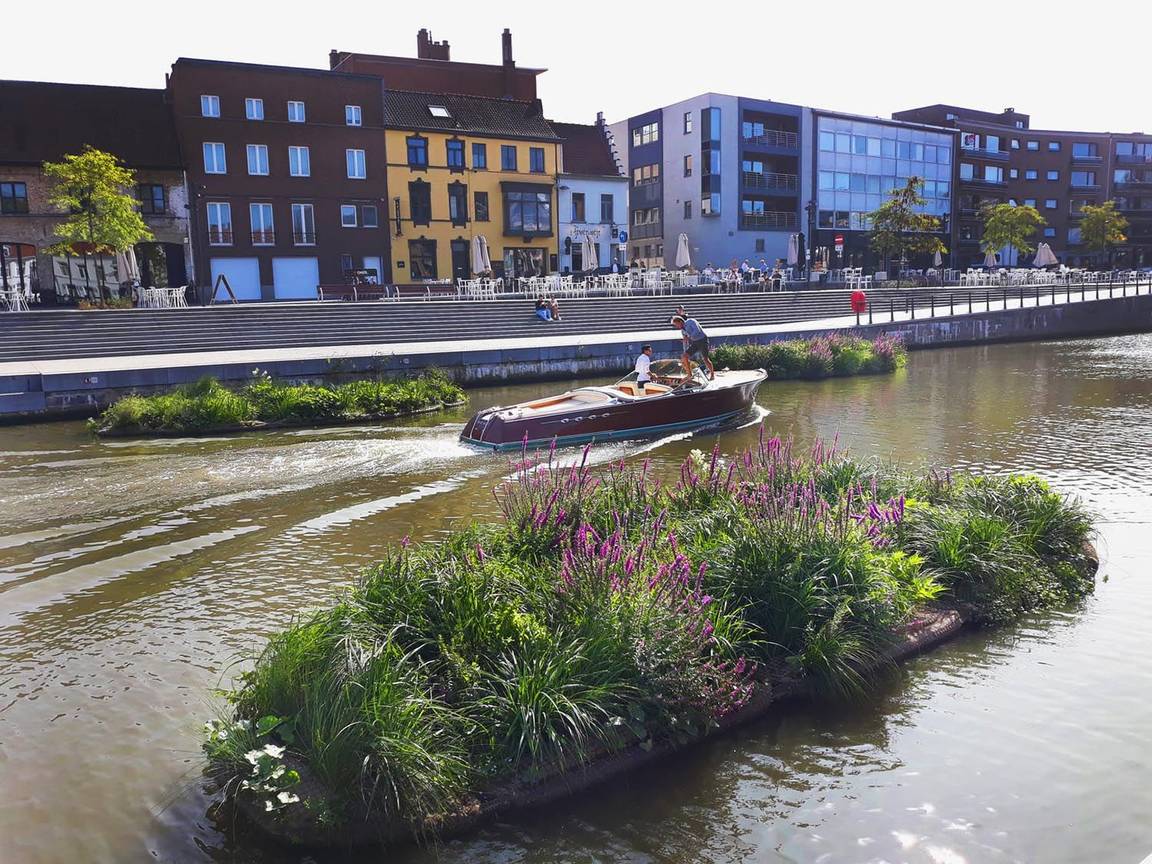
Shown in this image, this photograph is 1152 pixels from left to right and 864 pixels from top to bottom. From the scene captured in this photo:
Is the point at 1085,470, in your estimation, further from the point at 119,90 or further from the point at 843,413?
the point at 119,90

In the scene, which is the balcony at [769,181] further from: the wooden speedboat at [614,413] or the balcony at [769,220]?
the wooden speedboat at [614,413]

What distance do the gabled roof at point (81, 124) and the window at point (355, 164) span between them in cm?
735

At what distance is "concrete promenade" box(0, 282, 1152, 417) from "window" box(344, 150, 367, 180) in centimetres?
1736

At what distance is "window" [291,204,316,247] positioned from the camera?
4162 cm

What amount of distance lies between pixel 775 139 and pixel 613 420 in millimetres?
49928

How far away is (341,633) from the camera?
5.44 metres

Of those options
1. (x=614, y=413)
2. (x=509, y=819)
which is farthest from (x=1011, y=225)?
(x=509, y=819)

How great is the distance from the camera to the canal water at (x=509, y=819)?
4715mm

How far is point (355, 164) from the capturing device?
4291cm

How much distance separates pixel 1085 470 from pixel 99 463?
1463 centimetres

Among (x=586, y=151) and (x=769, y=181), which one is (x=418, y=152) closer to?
(x=586, y=151)

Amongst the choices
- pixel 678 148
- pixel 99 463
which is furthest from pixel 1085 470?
pixel 678 148

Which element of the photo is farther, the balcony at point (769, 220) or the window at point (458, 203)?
the balcony at point (769, 220)

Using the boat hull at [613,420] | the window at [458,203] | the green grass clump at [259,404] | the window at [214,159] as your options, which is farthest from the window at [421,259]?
the boat hull at [613,420]
